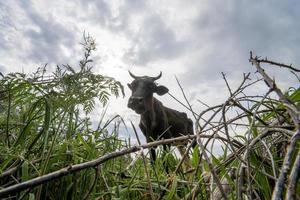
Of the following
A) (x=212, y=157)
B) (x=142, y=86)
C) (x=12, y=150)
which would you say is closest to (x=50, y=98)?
(x=12, y=150)

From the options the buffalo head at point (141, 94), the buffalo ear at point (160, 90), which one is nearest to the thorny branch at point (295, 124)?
the buffalo head at point (141, 94)

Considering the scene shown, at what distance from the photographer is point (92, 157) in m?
1.94

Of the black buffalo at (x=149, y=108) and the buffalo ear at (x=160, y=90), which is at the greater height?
the buffalo ear at (x=160, y=90)

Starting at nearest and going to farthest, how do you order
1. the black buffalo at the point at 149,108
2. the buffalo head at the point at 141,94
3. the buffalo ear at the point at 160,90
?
the buffalo head at the point at 141,94 → the black buffalo at the point at 149,108 → the buffalo ear at the point at 160,90

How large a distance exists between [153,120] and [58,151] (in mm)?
9060

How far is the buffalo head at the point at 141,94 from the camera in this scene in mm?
9820

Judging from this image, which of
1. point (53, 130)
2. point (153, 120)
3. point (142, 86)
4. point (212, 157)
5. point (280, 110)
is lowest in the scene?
point (212, 157)

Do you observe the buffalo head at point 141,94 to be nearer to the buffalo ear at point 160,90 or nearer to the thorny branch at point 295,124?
the buffalo ear at point 160,90

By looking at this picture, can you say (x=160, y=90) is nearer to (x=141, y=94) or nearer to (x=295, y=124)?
(x=141, y=94)

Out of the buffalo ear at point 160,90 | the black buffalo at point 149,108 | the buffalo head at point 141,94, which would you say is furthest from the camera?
the buffalo ear at point 160,90

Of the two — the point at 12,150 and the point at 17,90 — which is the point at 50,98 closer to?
the point at 17,90

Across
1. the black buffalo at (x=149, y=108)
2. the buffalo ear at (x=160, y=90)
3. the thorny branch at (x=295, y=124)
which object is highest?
the buffalo ear at (x=160, y=90)

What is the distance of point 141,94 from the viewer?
33.6 feet

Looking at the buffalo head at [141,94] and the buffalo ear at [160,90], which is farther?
the buffalo ear at [160,90]
